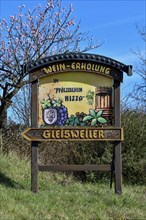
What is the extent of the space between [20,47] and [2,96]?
216 cm

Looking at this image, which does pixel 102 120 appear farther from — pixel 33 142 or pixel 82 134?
pixel 33 142

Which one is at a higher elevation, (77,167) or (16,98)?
(16,98)

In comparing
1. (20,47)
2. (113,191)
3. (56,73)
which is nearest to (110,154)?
(113,191)

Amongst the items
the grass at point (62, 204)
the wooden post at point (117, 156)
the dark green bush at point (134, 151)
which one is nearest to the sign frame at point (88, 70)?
the wooden post at point (117, 156)

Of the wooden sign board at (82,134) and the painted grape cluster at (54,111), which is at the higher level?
A: the painted grape cluster at (54,111)

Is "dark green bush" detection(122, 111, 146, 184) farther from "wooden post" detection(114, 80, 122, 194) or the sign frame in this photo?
"wooden post" detection(114, 80, 122, 194)

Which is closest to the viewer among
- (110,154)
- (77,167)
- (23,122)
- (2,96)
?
(77,167)

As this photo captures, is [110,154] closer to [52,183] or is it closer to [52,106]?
[52,183]

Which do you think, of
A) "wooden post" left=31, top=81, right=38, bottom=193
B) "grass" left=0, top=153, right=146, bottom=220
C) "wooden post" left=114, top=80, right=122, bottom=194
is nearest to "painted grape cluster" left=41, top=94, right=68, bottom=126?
"wooden post" left=31, top=81, right=38, bottom=193

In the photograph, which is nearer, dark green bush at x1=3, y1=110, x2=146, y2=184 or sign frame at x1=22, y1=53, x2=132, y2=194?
sign frame at x1=22, y1=53, x2=132, y2=194

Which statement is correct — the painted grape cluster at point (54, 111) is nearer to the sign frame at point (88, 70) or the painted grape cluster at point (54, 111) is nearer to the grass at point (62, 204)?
the sign frame at point (88, 70)

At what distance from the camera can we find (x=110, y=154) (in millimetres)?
13500

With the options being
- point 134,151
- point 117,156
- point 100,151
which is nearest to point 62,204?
point 117,156

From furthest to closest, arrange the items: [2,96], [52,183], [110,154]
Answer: [2,96], [110,154], [52,183]
